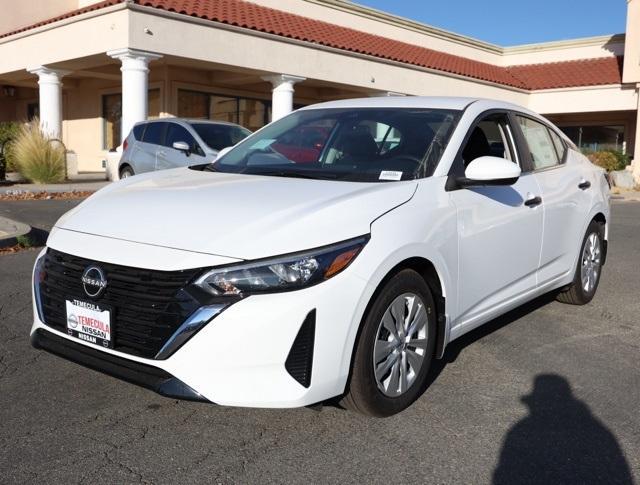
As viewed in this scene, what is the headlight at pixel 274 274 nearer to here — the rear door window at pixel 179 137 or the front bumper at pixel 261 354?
the front bumper at pixel 261 354

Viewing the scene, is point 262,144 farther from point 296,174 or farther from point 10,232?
point 10,232

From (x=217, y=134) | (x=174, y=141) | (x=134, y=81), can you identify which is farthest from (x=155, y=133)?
(x=134, y=81)

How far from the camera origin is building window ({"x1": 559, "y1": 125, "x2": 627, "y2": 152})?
89.2 feet

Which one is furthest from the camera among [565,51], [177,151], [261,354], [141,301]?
[565,51]

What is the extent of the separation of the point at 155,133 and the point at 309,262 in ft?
34.7

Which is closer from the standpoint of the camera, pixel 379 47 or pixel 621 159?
A: pixel 379 47

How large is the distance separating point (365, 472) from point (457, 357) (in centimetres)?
174

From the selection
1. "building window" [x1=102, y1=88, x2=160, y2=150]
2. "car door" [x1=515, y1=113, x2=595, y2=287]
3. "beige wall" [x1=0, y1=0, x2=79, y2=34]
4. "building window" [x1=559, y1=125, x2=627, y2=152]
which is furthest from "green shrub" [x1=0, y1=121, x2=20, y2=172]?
"building window" [x1=559, y1=125, x2=627, y2=152]

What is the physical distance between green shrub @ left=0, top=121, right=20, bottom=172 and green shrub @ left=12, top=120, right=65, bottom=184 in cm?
83

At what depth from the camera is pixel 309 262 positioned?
302 centimetres

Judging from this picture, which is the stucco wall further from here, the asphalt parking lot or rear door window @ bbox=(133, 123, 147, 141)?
the asphalt parking lot

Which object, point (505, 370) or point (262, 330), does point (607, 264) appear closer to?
point (505, 370)

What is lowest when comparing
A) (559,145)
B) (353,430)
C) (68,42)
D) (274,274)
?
(353,430)

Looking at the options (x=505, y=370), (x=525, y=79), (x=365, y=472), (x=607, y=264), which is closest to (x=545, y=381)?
(x=505, y=370)
